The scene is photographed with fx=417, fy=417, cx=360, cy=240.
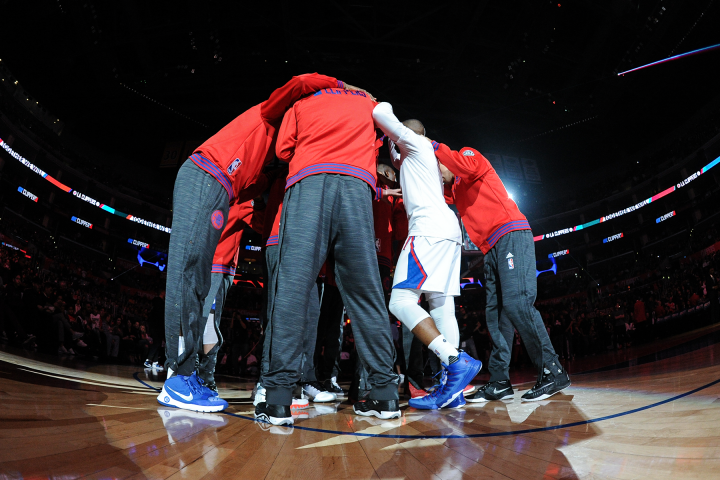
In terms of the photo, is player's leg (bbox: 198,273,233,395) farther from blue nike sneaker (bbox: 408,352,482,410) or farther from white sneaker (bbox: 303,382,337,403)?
blue nike sneaker (bbox: 408,352,482,410)

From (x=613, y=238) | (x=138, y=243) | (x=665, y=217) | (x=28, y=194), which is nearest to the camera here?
(x=28, y=194)

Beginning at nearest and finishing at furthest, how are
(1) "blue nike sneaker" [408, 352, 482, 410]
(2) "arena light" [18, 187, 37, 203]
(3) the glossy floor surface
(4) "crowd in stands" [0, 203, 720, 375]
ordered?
(3) the glossy floor surface, (1) "blue nike sneaker" [408, 352, 482, 410], (4) "crowd in stands" [0, 203, 720, 375], (2) "arena light" [18, 187, 37, 203]

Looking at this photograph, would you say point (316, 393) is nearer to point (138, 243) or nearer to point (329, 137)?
point (329, 137)

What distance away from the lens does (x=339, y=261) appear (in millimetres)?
1888

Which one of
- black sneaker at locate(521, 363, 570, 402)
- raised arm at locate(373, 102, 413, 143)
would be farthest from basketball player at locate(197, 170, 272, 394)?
black sneaker at locate(521, 363, 570, 402)

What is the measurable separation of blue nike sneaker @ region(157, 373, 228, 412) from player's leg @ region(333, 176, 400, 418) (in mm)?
648

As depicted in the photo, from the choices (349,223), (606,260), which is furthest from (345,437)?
(606,260)

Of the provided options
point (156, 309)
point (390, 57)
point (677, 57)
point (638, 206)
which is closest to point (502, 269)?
point (156, 309)

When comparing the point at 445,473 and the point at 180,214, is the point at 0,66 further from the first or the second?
the point at 445,473

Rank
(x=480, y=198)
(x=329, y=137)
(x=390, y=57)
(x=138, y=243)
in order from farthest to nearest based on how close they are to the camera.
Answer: (x=138, y=243) < (x=390, y=57) < (x=480, y=198) < (x=329, y=137)

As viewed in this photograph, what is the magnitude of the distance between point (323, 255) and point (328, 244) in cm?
6

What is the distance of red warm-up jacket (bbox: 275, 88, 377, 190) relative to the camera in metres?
1.89

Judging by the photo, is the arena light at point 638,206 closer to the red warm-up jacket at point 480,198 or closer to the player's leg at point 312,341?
the red warm-up jacket at point 480,198

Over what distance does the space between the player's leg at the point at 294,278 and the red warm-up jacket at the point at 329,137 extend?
87 mm
